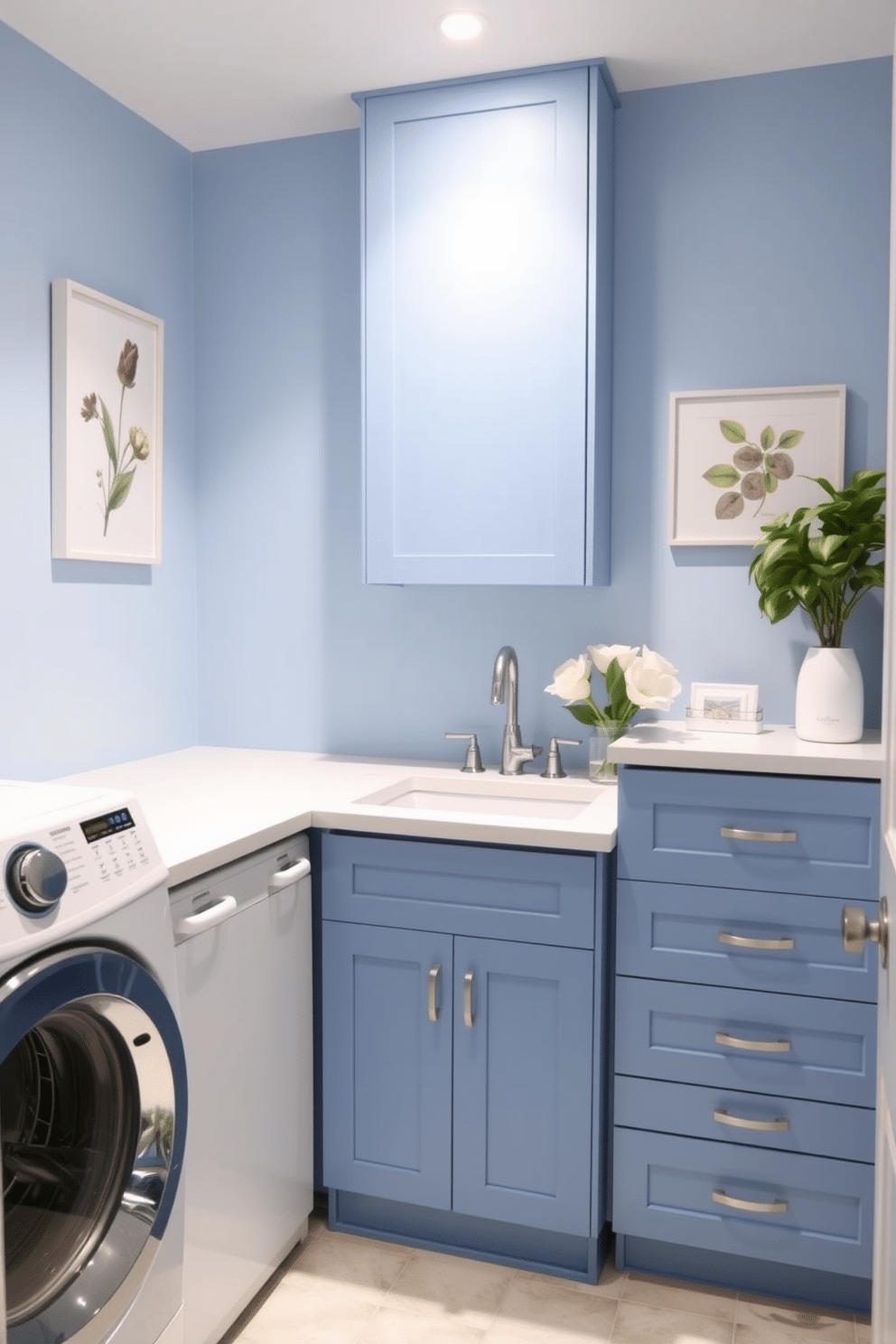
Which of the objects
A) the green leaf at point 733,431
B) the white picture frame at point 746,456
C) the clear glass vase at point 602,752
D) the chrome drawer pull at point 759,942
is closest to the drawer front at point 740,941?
the chrome drawer pull at point 759,942

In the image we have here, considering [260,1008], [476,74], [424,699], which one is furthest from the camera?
[424,699]

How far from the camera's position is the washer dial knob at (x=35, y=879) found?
129 cm

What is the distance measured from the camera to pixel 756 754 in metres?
1.96

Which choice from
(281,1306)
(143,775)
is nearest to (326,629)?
(143,775)

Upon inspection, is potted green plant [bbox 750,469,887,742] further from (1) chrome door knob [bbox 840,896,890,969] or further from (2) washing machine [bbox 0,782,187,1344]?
(2) washing machine [bbox 0,782,187,1344]

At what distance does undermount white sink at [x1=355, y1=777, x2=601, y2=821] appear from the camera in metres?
2.42

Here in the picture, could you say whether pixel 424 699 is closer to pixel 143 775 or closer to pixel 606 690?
pixel 606 690

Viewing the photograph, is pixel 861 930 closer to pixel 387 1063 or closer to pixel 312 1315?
pixel 387 1063

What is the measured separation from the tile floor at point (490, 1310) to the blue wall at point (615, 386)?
112 centimetres

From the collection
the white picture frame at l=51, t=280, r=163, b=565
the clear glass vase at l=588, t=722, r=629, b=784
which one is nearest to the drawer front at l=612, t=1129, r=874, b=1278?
the clear glass vase at l=588, t=722, r=629, b=784

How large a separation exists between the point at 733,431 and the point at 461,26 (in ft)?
3.27

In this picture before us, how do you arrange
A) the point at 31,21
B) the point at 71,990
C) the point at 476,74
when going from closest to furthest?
the point at 71,990
the point at 31,21
the point at 476,74

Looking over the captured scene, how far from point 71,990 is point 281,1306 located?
1.04m

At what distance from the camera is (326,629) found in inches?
110
